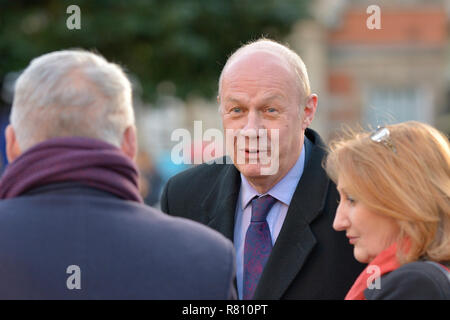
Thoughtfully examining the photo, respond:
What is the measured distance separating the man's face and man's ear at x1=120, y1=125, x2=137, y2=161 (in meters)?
0.96

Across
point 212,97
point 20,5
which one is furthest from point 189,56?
point 20,5

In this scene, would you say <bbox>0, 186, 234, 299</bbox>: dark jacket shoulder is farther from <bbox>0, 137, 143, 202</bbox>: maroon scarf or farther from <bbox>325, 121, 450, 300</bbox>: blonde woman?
<bbox>325, 121, 450, 300</bbox>: blonde woman

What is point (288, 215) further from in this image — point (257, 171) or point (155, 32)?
point (155, 32)

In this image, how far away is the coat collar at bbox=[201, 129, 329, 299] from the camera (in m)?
3.02

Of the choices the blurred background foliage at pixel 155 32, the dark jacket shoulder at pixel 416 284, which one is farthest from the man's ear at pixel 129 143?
the blurred background foliage at pixel 155 32

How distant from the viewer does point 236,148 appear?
330cm

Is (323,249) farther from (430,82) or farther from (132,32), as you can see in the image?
(430,82)

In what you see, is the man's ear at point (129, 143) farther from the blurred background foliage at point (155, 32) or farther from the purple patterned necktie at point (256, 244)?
the blurred background foliage at point (155, 32)

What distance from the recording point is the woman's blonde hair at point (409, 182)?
253 cm

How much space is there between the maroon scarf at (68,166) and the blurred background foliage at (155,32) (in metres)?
11.1

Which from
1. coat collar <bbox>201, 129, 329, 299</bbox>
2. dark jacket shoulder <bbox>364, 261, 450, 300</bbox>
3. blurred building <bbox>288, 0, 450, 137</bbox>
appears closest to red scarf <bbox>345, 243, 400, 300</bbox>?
dark jacket shoulder <bbox>364, 261, 450, 300</bbox>

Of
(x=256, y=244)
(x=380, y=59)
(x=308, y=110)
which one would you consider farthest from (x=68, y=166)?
(x=380, y=59)

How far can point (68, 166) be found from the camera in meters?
2.14

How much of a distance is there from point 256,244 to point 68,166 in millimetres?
1210
